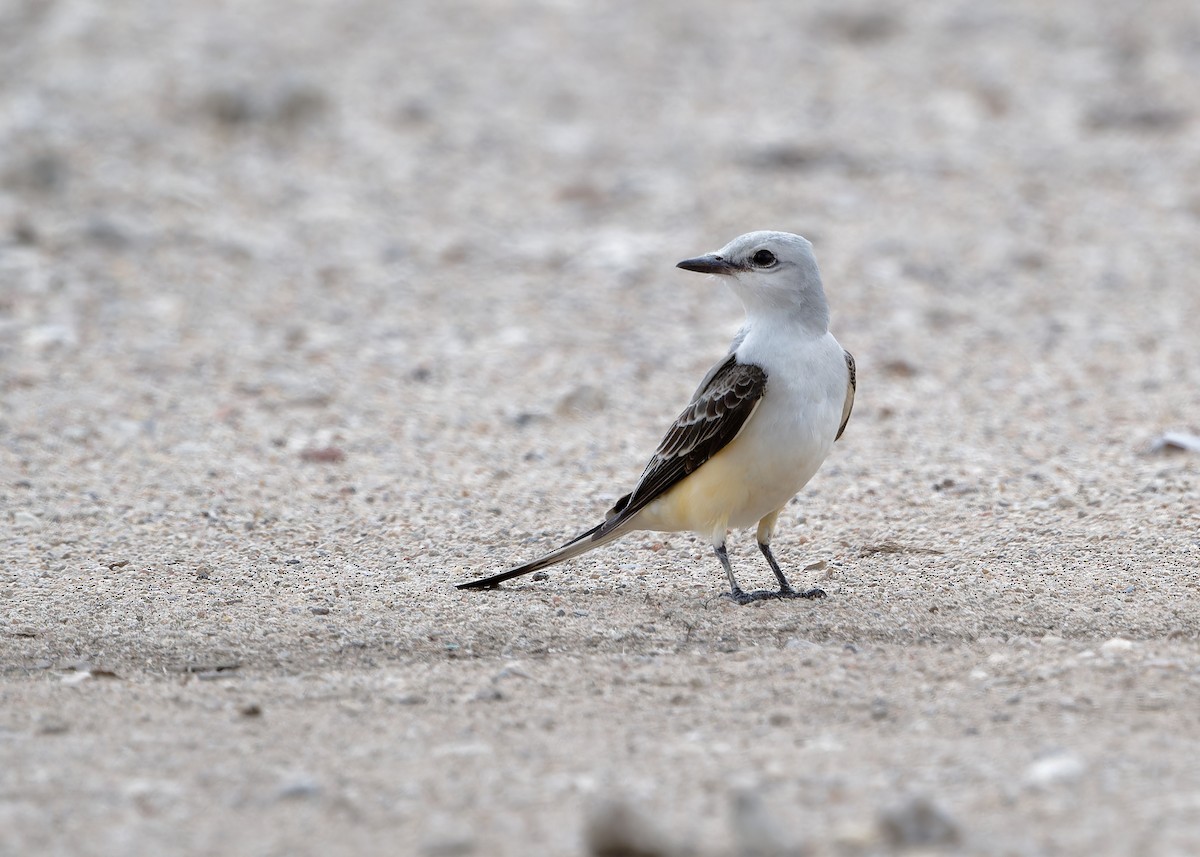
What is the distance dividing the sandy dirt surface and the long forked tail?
0.11 meters

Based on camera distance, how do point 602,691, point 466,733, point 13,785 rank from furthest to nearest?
1. point 602,691
2. point 466,733
3. point 13,785

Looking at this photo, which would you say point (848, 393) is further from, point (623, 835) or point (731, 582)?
point (623, 835)

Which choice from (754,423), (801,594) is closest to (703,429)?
(754,423)

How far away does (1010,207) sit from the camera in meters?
12.0

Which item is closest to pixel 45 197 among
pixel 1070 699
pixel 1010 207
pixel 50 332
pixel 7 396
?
pixel 50 332

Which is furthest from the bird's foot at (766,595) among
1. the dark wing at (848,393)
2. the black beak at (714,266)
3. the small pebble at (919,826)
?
the small pebble at (919,826)

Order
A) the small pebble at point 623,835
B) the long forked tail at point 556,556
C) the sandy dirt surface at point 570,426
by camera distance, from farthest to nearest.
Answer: the long forked tail at point 556,556 → the sandy dirt surface at point 570,426 → the small pebble at point 623,835

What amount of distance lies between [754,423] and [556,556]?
912mm

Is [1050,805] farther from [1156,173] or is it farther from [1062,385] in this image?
[1156,173]

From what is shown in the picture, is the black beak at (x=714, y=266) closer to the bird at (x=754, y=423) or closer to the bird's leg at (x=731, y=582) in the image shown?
the bird at (x=754, y=423)

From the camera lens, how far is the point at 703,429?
5832 millimetres

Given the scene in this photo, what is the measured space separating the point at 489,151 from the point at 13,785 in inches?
389

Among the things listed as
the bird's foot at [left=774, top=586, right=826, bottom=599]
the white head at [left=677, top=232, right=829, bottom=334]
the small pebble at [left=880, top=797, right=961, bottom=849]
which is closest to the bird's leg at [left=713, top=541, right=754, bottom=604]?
the bird's foot at [left=774, top=586, right=826, bottom=599]

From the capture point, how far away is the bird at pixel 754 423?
5711mm
